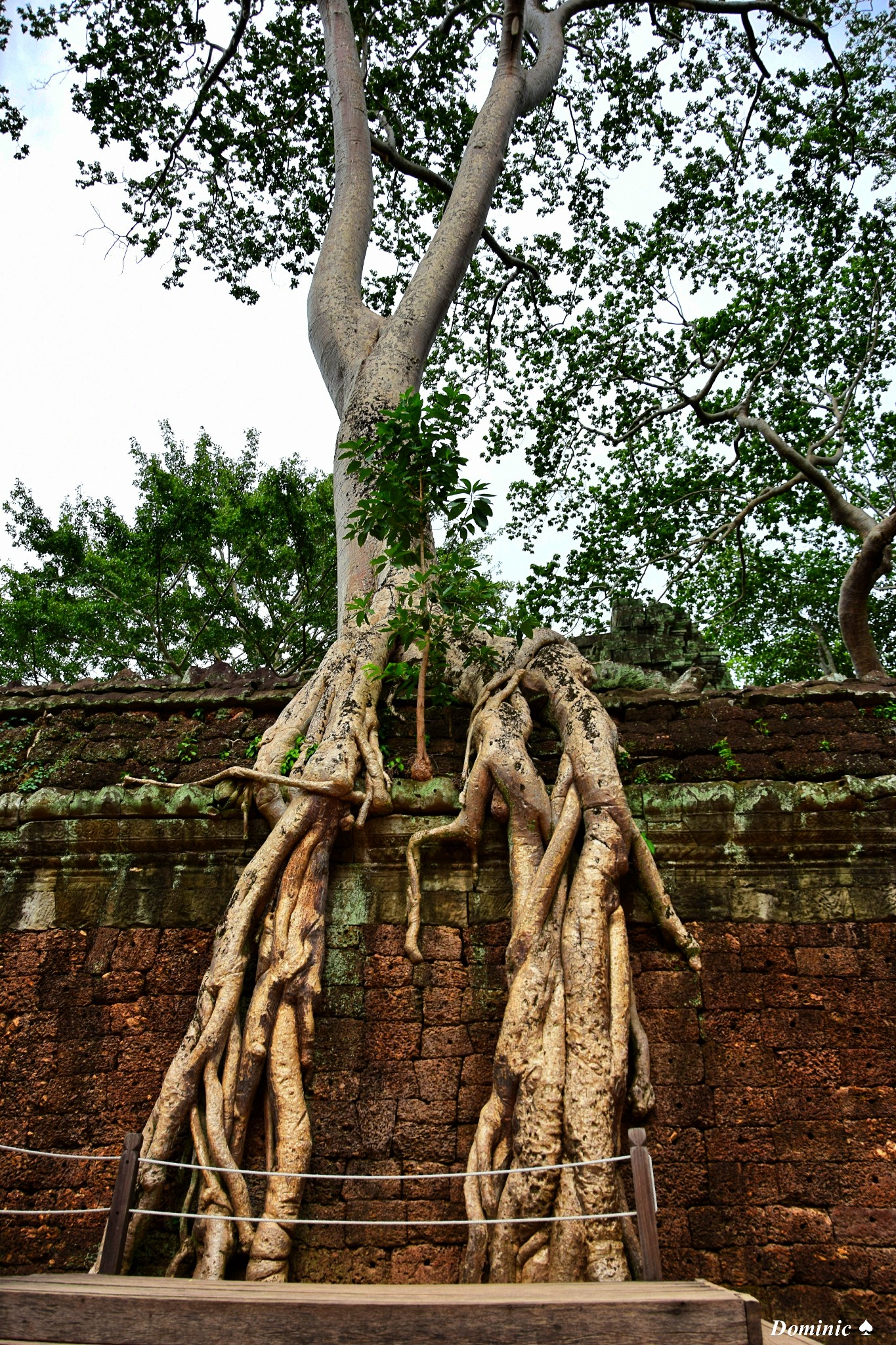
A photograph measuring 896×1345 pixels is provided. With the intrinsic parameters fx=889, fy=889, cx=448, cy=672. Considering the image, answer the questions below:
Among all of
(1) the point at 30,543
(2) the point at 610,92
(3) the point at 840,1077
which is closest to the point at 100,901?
(3) the point at 840,1077

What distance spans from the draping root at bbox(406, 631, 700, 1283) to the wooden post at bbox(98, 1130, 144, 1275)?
3.41ft

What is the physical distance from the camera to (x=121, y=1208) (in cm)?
254

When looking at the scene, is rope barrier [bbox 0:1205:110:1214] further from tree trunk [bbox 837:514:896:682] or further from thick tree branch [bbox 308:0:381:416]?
tree trunk [bbox 837:514:896:682]

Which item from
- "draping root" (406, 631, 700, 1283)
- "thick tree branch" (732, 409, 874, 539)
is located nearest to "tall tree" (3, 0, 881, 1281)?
"draping root" (406, 631, 700, 1283)

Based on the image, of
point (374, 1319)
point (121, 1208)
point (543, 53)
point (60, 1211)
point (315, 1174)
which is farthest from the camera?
point (543, 53)

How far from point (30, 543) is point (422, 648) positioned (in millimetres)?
12398

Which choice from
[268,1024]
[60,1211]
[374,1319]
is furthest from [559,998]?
[60,1211]

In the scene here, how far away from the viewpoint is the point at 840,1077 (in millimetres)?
3373

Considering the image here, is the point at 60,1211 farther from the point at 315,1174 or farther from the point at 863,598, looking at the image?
the point at 863,598

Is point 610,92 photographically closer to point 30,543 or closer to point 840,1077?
point 840,1077

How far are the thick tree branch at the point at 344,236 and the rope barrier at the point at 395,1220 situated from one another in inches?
179

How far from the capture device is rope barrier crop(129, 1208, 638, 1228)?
2.59 meters

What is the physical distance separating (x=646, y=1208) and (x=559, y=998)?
988mm

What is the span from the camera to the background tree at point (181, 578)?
13.4 metres
